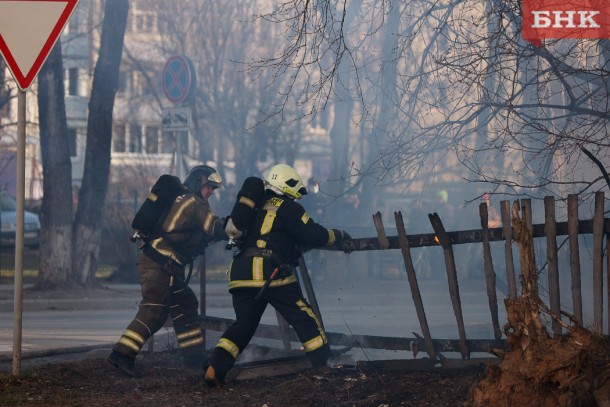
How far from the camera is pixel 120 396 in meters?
6.10

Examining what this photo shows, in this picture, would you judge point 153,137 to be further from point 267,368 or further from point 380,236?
point 267,368

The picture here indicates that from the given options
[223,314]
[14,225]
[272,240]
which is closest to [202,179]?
[272,240]

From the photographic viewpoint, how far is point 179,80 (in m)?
13.4

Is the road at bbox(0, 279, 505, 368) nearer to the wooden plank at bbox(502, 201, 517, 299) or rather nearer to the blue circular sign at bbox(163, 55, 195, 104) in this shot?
the wooden plank at bbox(502, 201, 517, 299)

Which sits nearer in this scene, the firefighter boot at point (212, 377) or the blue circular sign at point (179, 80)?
the firefighter boot at point (212, 377)

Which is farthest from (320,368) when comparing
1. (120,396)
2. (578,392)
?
(578,392)

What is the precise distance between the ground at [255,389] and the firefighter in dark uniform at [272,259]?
33 cm

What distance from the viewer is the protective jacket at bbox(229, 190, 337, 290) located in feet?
21.2

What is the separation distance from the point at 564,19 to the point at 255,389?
3933mm

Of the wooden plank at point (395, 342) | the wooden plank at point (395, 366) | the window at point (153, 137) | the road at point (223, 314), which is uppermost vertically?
the window at point (153, 137)

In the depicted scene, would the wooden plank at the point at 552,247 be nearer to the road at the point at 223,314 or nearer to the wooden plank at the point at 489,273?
the wooden plank at the point at 489,273

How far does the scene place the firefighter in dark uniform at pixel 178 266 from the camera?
7.38 meters

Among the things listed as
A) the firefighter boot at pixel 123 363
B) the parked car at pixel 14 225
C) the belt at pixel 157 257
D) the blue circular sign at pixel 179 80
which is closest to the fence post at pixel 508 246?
the belt at pixel 157 257

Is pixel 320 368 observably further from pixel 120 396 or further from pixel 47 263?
pixel 47 263
